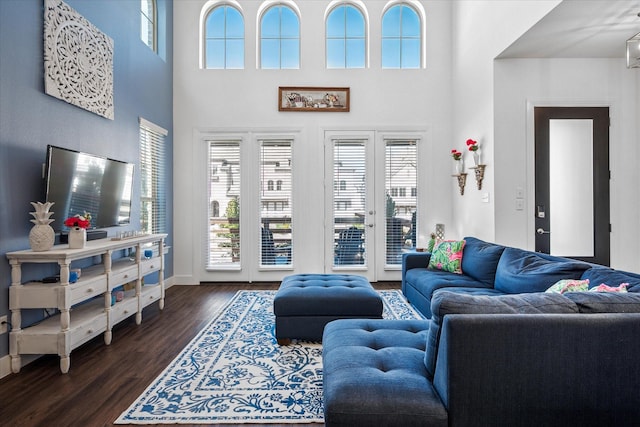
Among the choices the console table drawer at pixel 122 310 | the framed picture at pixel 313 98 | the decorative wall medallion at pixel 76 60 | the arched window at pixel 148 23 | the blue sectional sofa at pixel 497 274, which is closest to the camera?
the blue sectional sofa at pixel 497 274

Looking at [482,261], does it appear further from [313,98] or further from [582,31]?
[313,98]

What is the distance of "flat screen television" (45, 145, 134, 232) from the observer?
2.83 m

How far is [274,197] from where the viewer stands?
5.43 m

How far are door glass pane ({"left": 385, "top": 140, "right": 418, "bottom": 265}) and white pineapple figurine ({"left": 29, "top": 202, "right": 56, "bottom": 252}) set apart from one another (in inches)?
161

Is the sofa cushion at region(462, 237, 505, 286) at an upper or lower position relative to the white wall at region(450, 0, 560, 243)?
lower

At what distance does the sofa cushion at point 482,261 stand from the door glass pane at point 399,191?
1595 millimetres

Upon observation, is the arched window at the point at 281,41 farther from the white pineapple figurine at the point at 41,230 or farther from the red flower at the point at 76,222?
the white pineapple figurine at the point at 41,230

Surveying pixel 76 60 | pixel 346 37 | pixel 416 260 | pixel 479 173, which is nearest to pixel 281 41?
pixel 346 37

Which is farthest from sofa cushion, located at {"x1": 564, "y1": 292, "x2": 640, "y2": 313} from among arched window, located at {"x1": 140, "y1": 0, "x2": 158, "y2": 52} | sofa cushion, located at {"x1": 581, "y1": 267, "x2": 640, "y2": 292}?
arched window, located at {"x1": 140, "y1": 0, "x2": 158, "y2": 52}

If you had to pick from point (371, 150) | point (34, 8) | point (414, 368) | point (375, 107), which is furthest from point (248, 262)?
point (414, 368)

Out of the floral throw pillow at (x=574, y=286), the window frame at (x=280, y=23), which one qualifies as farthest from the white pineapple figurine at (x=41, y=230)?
the window frame at (x=280, y=23)

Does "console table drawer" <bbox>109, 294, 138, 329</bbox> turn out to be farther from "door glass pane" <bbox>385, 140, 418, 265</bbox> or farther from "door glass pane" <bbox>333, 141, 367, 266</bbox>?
"door glass pane" <bbox>385, 140, 418, 265</bbox>

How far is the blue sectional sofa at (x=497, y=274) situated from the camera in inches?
88.5

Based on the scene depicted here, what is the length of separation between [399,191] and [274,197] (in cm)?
188
